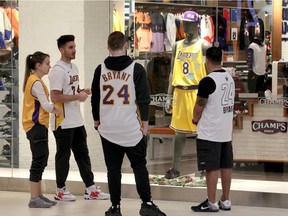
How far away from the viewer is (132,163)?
6.87 m

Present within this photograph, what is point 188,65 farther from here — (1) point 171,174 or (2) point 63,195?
(2) point 63,195

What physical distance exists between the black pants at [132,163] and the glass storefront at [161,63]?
59.8 inches

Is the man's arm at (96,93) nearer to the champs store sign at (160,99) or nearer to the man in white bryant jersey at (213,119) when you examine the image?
the man in white bryant jersey at (213,119)

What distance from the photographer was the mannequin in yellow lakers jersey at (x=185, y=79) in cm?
824

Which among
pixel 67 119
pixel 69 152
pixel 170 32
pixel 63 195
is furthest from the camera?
pixel 170 32

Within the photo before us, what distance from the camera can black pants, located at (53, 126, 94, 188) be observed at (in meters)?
7.81

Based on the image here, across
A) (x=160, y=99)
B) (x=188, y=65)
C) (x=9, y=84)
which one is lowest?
(x=160, y=99)

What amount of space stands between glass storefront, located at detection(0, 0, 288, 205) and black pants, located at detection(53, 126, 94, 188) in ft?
2.32

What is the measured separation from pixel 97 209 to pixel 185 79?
1.61 meters

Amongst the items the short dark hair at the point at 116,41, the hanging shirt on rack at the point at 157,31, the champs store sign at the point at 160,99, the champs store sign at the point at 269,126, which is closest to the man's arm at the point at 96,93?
the short dark hair at the point at 116,41

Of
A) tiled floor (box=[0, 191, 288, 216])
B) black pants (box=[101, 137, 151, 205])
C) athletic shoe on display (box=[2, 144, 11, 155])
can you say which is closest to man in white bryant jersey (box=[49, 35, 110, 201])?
tiled floor (box=[0, 191, 288, 216])

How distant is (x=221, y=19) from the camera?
8430 millimetres

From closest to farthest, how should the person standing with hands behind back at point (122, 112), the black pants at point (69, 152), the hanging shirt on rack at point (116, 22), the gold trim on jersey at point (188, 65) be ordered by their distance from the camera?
the person standing with hands behind back at point (122, 112)
the black pants at point (69, 152)
the gold trim on jersey at point (188, 65)
the hanging shirt on rack at point (116, 22)

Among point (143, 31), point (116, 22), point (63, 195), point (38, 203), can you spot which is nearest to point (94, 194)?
point (63, 195)
